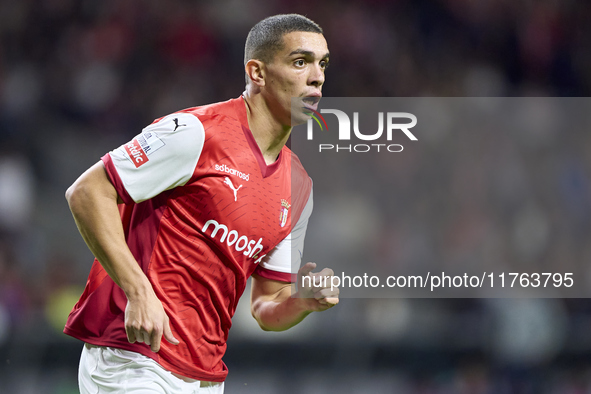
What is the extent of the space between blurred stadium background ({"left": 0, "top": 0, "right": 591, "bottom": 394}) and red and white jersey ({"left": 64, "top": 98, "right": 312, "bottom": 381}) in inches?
32.4

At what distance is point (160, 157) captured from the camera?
2584 mm

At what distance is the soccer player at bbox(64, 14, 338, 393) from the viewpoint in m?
2.54

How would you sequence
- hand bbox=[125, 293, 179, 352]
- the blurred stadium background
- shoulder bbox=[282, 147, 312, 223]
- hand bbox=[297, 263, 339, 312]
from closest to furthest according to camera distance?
1. hand bbox=[125, 293, 179, 352]
2. hand bbox=[297, 263, 339, 312]
3. shoulder bbox=[282, 147, 312, 223]
4. the blurred stadium background

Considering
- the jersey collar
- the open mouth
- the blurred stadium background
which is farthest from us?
the blurred stadium background

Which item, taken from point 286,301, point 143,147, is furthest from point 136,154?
point 286,301

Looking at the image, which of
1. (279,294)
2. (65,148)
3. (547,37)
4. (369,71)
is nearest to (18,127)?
(65,148)

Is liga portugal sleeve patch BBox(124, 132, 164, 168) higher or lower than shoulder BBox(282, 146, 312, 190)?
lower

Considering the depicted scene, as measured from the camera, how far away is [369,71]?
812 cm

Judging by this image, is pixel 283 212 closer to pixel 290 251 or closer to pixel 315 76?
pixel 290 251

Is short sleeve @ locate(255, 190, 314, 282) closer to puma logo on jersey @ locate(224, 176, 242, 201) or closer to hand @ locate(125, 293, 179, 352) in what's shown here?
puma logo on jersey @ locate(224, 176, 242, 201)

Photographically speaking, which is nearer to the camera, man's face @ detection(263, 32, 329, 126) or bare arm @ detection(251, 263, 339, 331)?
bare arm @ detection(251, 263, 339, 331)

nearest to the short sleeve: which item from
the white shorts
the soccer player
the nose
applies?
the soccer player

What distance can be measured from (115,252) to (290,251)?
1.05 metres

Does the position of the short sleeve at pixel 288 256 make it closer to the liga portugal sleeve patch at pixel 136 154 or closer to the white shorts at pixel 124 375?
the white shorts at pixel 124 375
